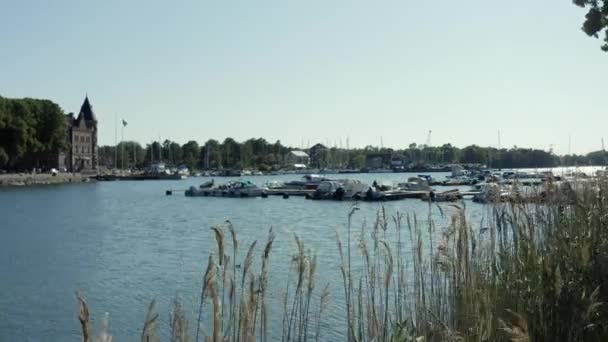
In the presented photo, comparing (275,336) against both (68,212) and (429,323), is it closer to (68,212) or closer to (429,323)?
(429,323)

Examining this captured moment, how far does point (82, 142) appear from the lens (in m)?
155

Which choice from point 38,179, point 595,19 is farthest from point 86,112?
point 595,19

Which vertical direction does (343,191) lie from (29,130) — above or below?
below

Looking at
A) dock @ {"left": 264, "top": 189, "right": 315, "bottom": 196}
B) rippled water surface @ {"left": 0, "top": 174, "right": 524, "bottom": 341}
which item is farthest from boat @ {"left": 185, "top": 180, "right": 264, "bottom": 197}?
rippled water surface @ {"left": 0, "top": 174, "right": 524, "bottom": 341}

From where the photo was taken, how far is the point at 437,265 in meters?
8.90

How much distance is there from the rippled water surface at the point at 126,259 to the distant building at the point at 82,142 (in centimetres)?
8634

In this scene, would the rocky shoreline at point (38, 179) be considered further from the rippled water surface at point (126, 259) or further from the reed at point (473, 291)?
the reed at point (473, 291)

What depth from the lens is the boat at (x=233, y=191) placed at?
82.4 metres

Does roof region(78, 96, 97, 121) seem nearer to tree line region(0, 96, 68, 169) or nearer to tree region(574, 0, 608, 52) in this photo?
tree line region(0, 96, 68, 169)

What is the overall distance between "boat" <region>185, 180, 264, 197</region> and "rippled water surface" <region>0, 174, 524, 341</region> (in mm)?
16277

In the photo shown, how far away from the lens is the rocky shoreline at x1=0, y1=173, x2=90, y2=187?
11650 cm

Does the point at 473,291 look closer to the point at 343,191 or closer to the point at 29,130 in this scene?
the point at 343,191

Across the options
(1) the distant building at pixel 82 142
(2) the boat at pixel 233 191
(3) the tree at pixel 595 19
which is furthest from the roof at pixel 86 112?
(3) the tree at pixel 595 19

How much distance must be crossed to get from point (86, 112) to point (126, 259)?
13804 centimetres
